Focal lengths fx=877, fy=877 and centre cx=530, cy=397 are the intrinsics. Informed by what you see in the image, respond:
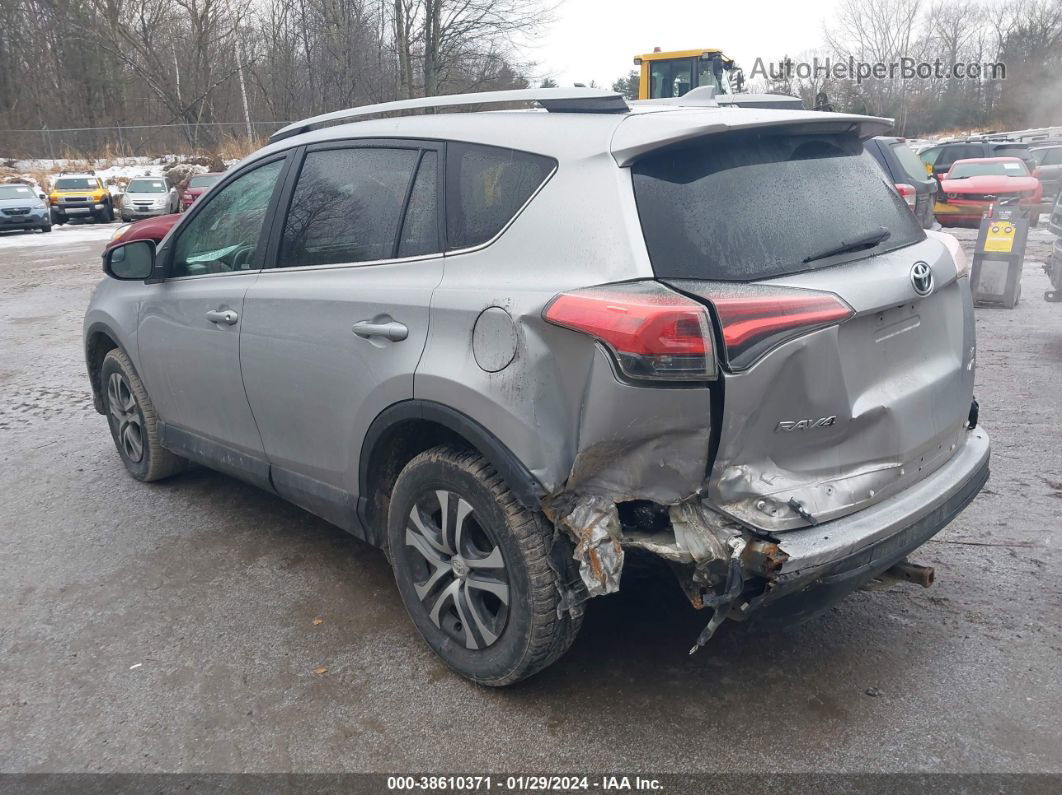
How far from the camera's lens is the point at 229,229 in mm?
4105

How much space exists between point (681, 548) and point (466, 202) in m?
1.38

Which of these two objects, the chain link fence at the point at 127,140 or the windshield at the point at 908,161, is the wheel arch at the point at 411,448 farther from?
the chain link fence at the point at 127,140

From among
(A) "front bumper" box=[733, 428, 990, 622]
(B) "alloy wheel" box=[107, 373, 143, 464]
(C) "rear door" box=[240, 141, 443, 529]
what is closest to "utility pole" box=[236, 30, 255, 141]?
(B) "alloy wheel" box=[107, 373, 143, 464]

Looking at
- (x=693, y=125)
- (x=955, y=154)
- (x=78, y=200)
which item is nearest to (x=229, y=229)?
(x=693, y=125)

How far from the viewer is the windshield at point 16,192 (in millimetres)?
26031

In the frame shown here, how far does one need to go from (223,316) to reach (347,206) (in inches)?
35.0

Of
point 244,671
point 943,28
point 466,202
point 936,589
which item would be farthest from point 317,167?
point 943,28

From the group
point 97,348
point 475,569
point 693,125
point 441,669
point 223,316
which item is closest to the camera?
point 693,125

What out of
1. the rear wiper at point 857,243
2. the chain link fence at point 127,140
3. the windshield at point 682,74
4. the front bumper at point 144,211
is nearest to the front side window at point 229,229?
the rear wiper at point 857,243

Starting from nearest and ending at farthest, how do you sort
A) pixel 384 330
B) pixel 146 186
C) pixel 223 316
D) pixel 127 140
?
1. pixel 384 330
2. pixel 223 316
3. pixel 146 186
4. pixel 127 140

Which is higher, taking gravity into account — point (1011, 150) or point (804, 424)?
point (1011, 150)

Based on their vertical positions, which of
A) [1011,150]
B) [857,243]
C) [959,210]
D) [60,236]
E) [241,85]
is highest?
[241,85]

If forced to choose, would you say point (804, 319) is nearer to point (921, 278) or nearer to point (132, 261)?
point (921, 278)

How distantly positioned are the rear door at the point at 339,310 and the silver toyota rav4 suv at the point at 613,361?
0.04ft
